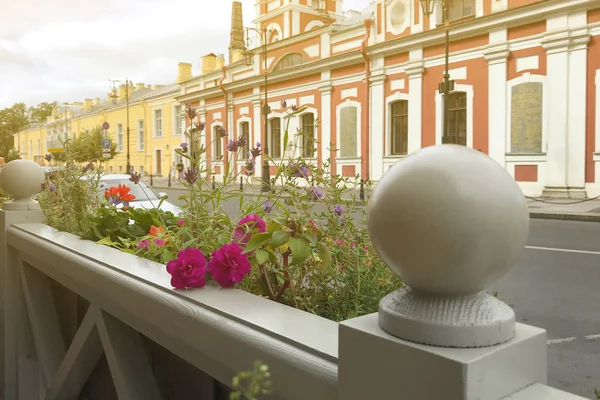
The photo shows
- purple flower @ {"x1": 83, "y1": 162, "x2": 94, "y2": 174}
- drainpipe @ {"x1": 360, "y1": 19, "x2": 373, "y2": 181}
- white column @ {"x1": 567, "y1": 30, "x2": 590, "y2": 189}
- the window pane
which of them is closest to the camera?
purple flower @ {"x1": 83, "y1": 162, "x2": 94, "y2": 174}

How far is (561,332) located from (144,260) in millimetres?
3515

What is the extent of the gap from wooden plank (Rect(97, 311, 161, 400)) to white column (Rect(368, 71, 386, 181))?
19193mm

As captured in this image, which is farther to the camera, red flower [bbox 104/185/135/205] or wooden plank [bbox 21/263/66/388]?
red flower [bbox 104/185/135/205]

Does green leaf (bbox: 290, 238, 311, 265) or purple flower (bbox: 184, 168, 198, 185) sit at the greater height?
purple flower (bbox: 184, 168, 198, 185)

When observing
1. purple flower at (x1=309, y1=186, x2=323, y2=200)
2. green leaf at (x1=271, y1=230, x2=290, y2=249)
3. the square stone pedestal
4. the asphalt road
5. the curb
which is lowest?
the asphalt road

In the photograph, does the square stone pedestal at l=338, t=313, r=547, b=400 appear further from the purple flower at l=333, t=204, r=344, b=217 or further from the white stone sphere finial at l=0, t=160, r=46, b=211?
the white stone sphere finial at l=0, t=160, r=46, b=211

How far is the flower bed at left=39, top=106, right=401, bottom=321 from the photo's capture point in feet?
4.26

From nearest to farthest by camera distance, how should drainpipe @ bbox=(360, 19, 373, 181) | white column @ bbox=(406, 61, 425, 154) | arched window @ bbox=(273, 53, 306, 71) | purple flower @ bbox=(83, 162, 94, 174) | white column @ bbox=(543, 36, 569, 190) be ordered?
purple flower @ bbox=(83, 162, 94, 174) < white column @ bbox=(543, 36, 569, 190) < white column @ bbox=(406, 61, 425, 154) < drainpipe @ bbox=(360, 19, 373, 181) < arched window @ bbox=(273, 53, 306, 71)

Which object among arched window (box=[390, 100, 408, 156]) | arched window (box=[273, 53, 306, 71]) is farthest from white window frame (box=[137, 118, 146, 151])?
arched window (box=[390, 100, 408, 156])

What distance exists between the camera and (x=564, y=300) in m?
4.96

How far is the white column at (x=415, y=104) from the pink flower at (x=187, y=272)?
1838 cm

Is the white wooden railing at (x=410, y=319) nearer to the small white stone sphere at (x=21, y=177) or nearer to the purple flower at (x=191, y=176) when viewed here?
the purple flower at (x=191, y=176)

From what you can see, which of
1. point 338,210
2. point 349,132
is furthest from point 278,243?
point 349,132

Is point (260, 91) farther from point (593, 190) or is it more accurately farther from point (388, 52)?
point (593, 190)
